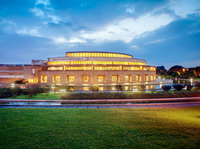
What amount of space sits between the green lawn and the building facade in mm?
29648

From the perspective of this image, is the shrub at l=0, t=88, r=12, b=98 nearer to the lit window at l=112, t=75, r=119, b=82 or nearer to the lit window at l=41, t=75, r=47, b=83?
the lit window at l=41, t=75, r=47, b=83

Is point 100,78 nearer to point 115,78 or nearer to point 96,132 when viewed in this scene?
point 115,78

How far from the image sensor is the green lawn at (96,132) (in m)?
5.69

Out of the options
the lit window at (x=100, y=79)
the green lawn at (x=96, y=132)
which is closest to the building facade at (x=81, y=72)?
the lit window at (x=100, y=79)

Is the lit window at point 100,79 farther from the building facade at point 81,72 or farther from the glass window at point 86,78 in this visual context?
the glass window at point 86,78

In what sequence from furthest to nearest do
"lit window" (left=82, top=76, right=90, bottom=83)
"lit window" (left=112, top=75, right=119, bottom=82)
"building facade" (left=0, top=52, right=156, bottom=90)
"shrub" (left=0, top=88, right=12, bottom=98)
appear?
"lit window" (left=112, top=75, right=119, bottom=82)
"lit window" (left=82, top=76, right=90, bottom=83)
"building facade" (left=0, top=52, right=156, bottom=90)
"shrub" (left=0, top=88, right=12, bottom=98)

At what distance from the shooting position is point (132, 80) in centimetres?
4338

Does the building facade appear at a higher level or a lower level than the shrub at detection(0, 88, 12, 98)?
higher

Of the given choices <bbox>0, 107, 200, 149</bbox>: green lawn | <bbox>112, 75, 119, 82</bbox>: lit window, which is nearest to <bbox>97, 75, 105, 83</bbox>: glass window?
<bbox>112, 75, 119, 82</bbox>: lit window

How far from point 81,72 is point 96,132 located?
112 ft

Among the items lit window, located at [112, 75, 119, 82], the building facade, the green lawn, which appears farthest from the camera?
lit window, located at [112, 75, 119, 82]

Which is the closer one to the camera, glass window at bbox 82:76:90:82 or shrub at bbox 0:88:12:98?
shrub at bbox 0:88:12:98

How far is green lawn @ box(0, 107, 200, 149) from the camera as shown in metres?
5.69

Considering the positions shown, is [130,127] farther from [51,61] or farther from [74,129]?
[51,61]
